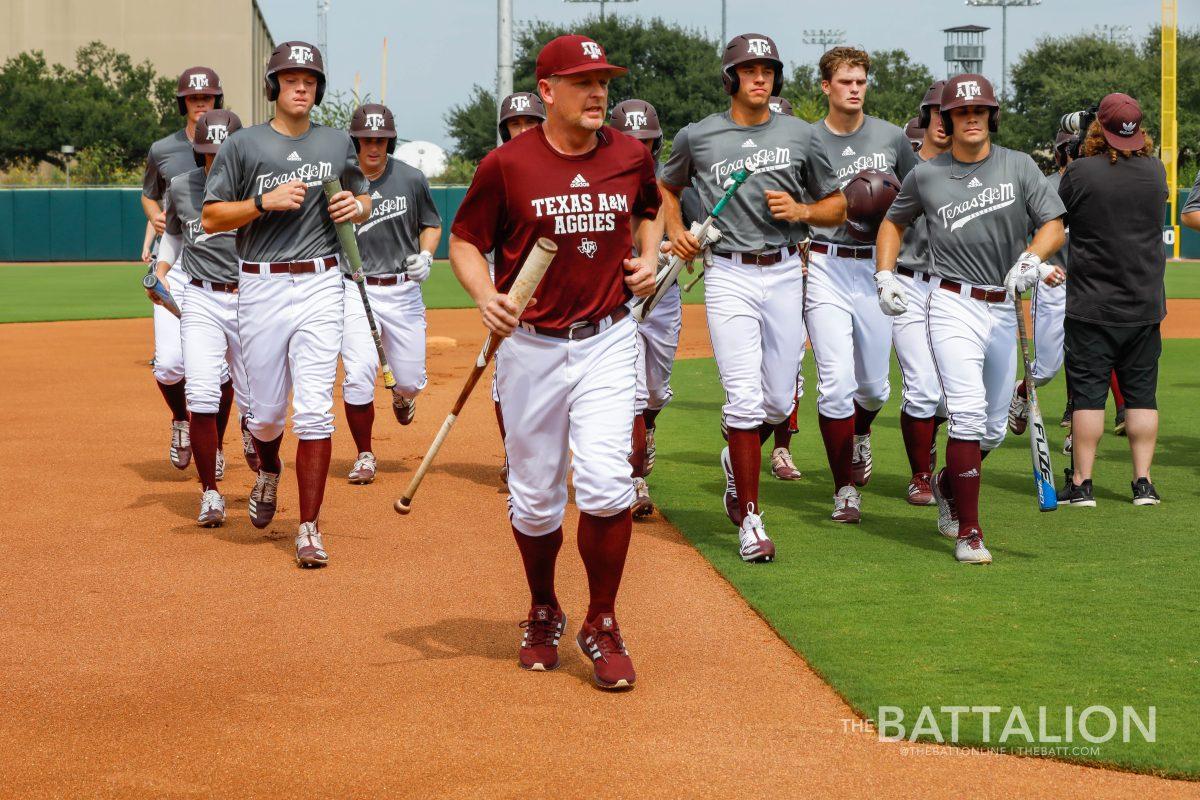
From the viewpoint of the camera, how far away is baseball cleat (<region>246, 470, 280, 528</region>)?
7695 mm

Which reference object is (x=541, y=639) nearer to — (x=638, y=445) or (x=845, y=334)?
(x=638, y=445)

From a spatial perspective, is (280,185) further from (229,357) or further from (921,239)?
(921,239)

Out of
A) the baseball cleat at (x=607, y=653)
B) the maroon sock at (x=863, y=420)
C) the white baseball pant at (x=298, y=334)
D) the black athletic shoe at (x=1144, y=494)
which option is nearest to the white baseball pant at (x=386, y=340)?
the white baseball pant at (x=298, y=334)

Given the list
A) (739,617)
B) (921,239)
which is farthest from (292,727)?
(921,239)

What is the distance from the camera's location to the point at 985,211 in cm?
706

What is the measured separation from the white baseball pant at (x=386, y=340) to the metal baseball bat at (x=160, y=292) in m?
1.09

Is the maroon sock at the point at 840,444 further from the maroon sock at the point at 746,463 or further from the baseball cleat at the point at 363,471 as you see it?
the baseball cleat at the point at 363,471

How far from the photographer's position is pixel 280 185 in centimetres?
706

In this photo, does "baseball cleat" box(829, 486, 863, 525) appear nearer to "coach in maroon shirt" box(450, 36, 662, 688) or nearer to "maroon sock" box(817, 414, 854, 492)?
"maroon sock" box(817, 414, 854, 492)

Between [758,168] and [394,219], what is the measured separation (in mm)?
3338

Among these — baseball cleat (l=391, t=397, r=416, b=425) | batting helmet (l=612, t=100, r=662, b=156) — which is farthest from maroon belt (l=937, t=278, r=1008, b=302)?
baseball cleat (l=391, t=397, r=416, b=425)

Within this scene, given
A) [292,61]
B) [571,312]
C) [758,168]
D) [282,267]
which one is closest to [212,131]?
[292,61]

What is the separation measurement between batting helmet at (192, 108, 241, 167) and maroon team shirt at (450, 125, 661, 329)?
336cm

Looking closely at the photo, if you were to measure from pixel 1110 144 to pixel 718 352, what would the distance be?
2.62m
